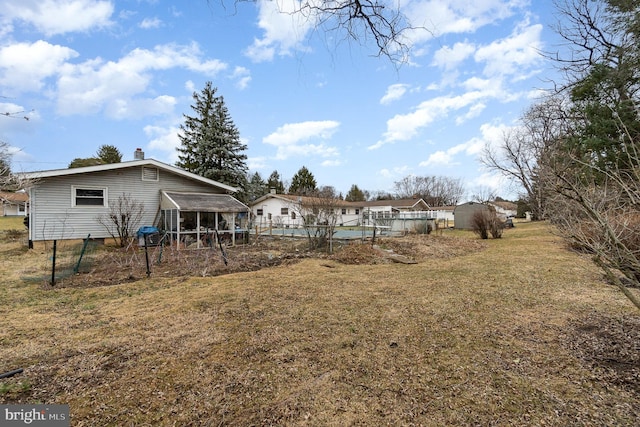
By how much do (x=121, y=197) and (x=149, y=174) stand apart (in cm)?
159

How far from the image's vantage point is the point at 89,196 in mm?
12203

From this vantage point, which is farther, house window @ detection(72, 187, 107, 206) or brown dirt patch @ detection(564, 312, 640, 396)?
house window @ detection(72, 187, 107, 206)

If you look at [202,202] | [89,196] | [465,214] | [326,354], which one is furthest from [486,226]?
[89,196]

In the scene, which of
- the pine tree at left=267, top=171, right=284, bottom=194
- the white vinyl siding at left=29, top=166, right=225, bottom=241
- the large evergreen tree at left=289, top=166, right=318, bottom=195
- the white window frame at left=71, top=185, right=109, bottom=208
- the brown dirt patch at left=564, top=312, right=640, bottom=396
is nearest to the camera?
the brown dirt patch at left=564, top=312, right=640, bottom=396

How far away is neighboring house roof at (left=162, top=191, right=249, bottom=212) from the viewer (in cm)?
1263

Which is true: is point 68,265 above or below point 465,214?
below

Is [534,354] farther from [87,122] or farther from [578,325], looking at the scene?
[87,122]

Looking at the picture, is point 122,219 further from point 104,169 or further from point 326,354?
point 326,354

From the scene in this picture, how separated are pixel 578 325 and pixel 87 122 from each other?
17.9 metres

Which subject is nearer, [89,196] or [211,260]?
[211,260]

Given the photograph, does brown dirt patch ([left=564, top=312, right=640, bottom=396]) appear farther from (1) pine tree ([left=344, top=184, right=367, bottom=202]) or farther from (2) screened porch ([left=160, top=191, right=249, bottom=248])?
(1) pine tree ([left=344, top=184, right=367, bottom=202])

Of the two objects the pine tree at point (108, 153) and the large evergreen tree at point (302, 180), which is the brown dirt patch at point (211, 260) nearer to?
the pine tree at point (108, 153)

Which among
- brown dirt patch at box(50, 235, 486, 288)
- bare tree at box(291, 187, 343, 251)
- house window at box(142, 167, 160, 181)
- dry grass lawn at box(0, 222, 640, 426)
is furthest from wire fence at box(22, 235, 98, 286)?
bare tree at box(291, 187, 343, 251)

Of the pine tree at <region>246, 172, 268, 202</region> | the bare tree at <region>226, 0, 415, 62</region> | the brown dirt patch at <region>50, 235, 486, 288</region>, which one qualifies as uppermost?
the pine tree at <region>246, 172, 268, 202</region>
